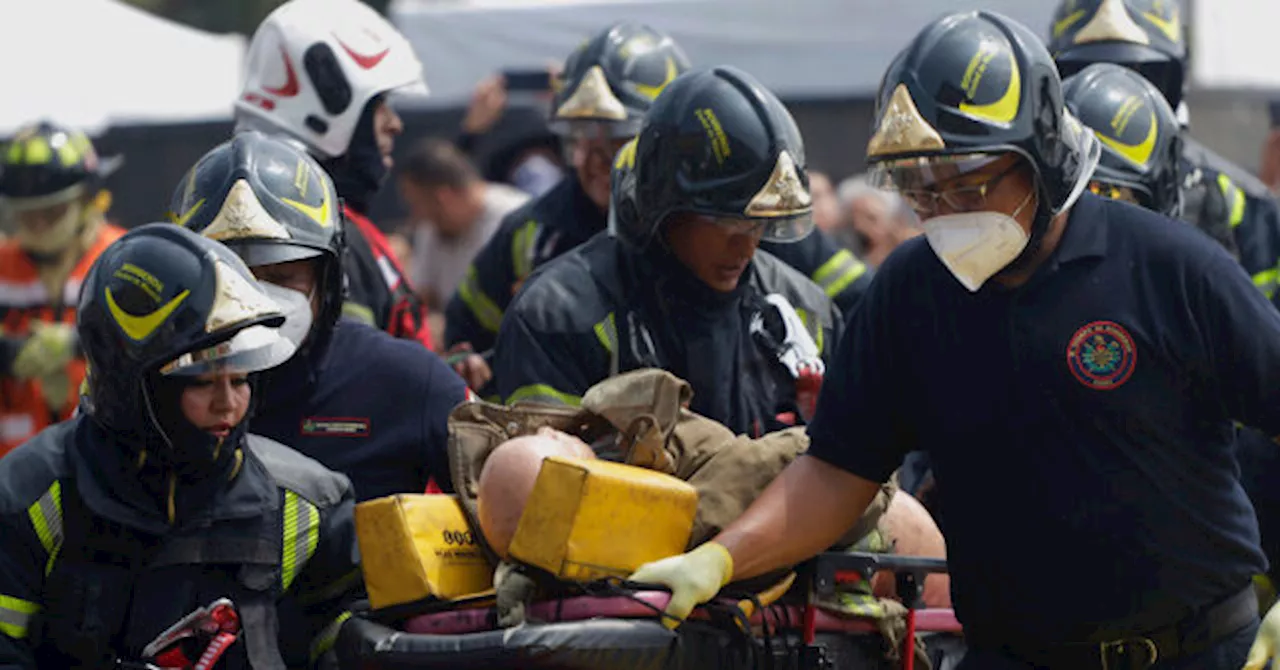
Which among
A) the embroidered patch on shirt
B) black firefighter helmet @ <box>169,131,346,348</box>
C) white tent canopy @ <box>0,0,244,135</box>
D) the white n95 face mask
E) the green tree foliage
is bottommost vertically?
the green tree foliage

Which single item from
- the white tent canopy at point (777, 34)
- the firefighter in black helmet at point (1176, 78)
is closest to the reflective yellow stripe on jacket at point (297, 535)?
the firefighter in black helmet at point (1176, 78)

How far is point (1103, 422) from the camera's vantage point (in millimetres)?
4371

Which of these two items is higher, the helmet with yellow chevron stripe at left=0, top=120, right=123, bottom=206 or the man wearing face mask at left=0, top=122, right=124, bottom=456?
the helmet with yellow chevron stripe at left=0, top=120, right=123, bottom=206

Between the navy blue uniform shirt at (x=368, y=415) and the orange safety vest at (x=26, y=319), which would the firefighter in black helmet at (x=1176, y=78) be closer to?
the navy blue uniform shirt at (x=368, y=415)

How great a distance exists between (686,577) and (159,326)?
1176 mm

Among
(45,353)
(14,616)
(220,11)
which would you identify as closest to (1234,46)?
(45,353)

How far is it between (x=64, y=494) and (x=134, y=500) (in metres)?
0.14

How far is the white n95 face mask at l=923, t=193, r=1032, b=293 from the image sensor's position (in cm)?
438

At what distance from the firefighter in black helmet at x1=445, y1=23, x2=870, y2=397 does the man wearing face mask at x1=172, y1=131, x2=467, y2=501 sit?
1.84 meters

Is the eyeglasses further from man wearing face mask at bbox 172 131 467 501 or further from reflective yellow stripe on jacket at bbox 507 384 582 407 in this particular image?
man wearing face mask at bbox 172 131 467 501

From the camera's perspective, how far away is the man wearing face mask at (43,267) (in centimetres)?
899

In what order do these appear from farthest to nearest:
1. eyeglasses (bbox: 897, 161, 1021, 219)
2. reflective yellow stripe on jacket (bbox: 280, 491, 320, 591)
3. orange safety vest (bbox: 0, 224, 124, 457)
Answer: orange safety vest (bbox: 0, 224, 124, 457) → reflective yellow stripe on jacket (bbox: 280, 491, 320, 591) → eyeglasses (bbox: 897, 161, 1021, 219)

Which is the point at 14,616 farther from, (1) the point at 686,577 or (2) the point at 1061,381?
(2) the point at 1061,381

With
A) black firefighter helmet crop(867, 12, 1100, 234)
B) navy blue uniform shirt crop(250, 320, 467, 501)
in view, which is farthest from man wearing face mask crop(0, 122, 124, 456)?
black firefighter helmet crop(867, 12, 1100, 234)
